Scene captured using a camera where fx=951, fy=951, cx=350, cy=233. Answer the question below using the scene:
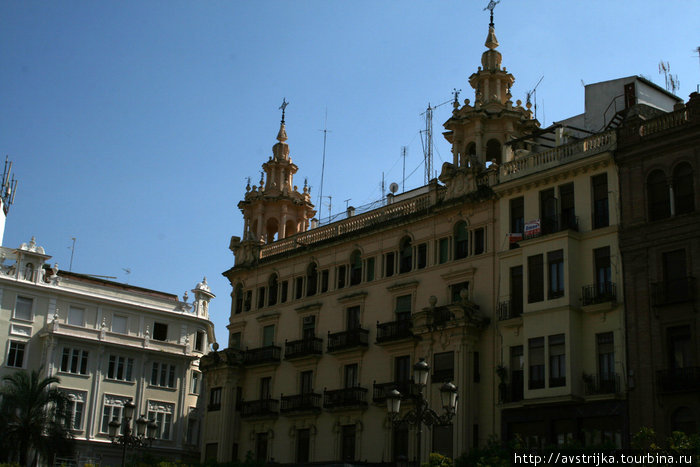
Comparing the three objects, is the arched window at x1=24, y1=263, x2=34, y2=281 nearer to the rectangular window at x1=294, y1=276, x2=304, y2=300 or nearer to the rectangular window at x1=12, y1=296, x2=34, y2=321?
the rectangular window at x1=12, y1=296, x2=34, y2=321

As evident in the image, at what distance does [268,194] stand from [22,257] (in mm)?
20022

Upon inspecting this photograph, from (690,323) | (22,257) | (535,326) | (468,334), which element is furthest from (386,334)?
(22,257)

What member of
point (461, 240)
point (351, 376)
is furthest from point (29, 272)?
point (461, 240)

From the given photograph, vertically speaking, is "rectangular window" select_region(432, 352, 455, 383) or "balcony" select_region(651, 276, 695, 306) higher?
"balcony" select_region(651, 276, 695, 306)

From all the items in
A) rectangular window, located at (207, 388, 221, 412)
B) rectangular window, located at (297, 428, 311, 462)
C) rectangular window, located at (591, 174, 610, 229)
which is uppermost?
rectangular window, located at (591, 174, 610, 229)

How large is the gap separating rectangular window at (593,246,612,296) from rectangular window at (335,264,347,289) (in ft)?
51.3

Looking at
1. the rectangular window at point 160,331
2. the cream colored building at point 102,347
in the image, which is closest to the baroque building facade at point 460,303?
the cream colored building at point 102,347

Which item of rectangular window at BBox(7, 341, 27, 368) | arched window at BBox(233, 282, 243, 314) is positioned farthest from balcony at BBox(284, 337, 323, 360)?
rectangular window at BBox(7, 341, 27, 368)

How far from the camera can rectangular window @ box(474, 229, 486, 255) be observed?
43.5 meters

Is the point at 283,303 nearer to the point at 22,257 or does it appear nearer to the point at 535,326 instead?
the point at 535,326

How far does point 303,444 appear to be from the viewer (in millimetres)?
48781

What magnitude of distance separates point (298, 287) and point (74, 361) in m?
21.8

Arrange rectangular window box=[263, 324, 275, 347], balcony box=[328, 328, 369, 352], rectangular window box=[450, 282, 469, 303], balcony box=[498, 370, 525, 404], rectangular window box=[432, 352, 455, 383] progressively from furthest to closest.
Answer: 1. rectangular window box=[263, 324, 275, 347]
2. balcony box=[328, 328, 369, 352]
3. rectangular window box=[450, 282, 469, 303]
4. rectangular window box=[432, 352, 455, 383]
5. balcony box=[498, 370, 525, 404]

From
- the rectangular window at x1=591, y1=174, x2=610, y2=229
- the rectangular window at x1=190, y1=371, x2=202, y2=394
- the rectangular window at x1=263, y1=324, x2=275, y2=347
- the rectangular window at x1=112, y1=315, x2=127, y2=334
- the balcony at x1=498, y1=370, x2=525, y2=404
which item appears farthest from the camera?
the rectangular window at x1=190, y1=371, x2=202, y2=394
